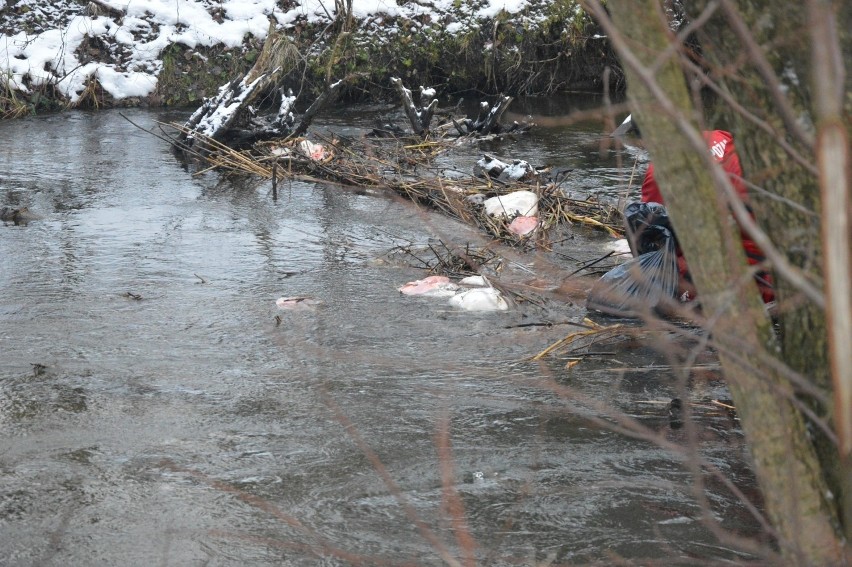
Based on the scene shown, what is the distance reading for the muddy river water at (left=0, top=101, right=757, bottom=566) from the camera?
312 cm

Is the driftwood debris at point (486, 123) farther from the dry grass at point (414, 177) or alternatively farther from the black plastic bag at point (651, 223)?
the black plastic bag at point (651, 223)

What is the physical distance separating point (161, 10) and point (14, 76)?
8.67ft

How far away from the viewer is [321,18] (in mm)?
13680

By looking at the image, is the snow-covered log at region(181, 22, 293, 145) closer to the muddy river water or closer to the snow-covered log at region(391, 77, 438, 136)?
the snow-covered log at region(391, 77, 438, 136)

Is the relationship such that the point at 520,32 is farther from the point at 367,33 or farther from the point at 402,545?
the point at 402,545

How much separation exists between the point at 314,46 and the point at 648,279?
8987 millimetres

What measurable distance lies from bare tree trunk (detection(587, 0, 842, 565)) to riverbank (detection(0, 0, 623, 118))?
10.5m

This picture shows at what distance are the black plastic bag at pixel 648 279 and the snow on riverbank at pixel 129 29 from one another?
7.90m

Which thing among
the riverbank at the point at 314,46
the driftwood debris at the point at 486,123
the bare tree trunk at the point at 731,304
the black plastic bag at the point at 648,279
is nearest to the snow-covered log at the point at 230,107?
the driftwood debris at the point at 486,123

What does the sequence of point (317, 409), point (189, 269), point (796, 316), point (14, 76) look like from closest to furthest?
point (796, 316) → point (317, 409) → point (189, 269) → point (14, 76)

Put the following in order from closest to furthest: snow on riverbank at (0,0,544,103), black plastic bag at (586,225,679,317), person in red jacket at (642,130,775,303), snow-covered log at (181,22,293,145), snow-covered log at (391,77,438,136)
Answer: person in red jacket at (642,130,775,303) < black plastic bag at (586,225,679,317) < snow-covered log at (181,22,293,145) < snow-covered log at (391,77,438,136) < snow on riverbank at (0,0,544,103)

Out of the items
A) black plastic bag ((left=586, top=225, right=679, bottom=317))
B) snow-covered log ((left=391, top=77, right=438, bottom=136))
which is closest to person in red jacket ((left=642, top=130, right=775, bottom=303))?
black plastic bag ((left=586, top=225, right=679, bottom=317))

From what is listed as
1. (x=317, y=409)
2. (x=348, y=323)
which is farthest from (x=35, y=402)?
(x=348, y=323)

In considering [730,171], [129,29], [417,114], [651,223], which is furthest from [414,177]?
[129,29]
